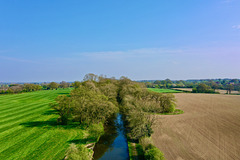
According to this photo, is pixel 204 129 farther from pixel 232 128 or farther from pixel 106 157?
pixel 106 157

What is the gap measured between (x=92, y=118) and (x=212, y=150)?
23.2 metres

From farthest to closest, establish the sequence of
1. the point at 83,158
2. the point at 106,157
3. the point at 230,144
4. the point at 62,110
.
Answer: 1. the point at 62,110
2. the point at 230,144
3. the point at 106,157
4. the point at 83,158

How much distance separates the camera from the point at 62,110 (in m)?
30.7

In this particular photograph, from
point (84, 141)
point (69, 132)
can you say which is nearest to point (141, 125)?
point (84, 141)

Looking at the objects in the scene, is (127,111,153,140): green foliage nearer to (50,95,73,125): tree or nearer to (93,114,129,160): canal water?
(93,114,129,160): canal water

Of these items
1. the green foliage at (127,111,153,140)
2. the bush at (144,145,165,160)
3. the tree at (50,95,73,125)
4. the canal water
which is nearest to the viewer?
A: the bush at (144,145,165,160)

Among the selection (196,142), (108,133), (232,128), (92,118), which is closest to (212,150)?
(196,142)

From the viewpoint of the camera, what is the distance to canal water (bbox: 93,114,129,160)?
792 inches

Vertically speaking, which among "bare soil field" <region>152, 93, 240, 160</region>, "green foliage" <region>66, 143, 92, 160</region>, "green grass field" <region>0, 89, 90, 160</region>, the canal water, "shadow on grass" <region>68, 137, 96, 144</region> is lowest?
the canal water

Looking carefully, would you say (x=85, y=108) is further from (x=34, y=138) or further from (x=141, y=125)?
(x=141, y=125)

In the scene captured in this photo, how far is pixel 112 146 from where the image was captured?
2317cm

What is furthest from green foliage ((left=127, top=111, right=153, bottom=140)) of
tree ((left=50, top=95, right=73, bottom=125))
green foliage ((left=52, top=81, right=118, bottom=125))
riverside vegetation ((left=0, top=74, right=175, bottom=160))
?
tree ((left=50, top=95, right=73, bottom=125))

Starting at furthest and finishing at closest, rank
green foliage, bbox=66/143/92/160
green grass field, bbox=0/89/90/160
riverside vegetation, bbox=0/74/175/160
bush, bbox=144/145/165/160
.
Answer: green grass field, bbox=0/89/90/160 < riverside vegetation, bbox=0/74/175/160 < bush, bbox=144/145/165/160 < green foliage, bbox=66/143/92/160

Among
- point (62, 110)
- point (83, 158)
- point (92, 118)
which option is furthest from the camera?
point (62, 110)
